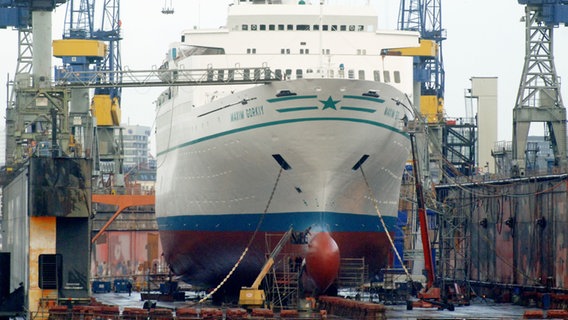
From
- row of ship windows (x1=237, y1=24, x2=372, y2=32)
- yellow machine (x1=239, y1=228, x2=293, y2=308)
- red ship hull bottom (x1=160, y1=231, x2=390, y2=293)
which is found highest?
row of ship windows (x1=237, y1=24, x2=372, y2=32)

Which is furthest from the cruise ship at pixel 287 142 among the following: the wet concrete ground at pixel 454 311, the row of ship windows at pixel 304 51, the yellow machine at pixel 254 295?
the wet concrete ground at pixel 454 311

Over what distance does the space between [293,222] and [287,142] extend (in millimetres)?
3001

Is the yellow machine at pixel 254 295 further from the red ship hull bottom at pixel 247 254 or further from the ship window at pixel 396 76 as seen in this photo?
the ship window at pixel 396 76

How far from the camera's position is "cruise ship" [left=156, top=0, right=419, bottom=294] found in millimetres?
47688

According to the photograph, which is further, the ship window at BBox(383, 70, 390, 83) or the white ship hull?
the ship window at BBox(383, 70, 390, 83)

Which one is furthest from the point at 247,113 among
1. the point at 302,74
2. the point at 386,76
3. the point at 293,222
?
the point at 386,76

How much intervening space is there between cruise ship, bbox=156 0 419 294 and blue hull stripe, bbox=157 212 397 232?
0.16ft

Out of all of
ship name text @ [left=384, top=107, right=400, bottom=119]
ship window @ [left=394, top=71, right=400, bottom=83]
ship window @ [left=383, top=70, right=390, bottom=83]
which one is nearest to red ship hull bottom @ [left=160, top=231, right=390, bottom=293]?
ship name text @ [left=384, top=107, right=400, bottom=119]

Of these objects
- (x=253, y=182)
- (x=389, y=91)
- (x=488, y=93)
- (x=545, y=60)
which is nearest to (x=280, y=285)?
(x=253, y=182)

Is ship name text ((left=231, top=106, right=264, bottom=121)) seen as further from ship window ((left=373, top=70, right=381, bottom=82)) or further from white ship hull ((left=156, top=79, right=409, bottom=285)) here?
ship window ((left=373, top=70, right=381, bottom=82))

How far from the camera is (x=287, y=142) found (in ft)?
156

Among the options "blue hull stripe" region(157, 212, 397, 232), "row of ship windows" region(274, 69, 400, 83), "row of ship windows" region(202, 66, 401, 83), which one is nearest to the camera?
"blue hull stripe" region(157, 212, 397, 232)

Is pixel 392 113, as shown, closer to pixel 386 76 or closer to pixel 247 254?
pixel 386 76

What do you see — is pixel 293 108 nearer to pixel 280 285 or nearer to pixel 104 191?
pixel 280 285
